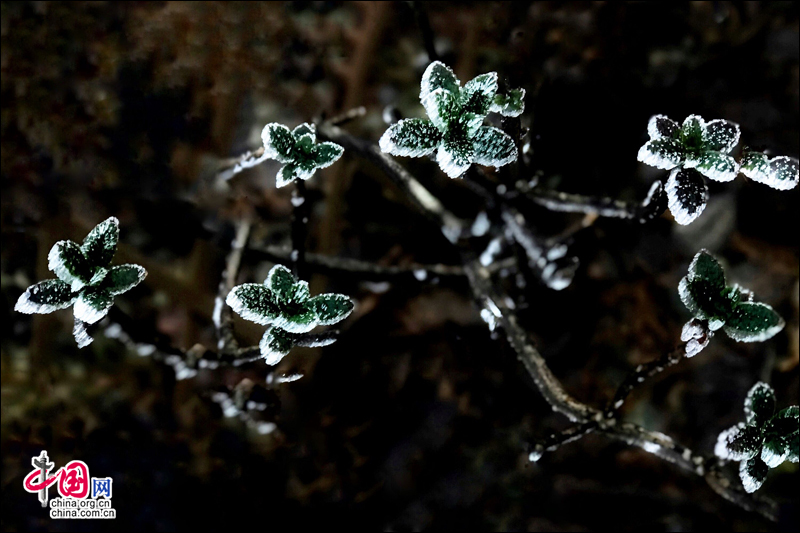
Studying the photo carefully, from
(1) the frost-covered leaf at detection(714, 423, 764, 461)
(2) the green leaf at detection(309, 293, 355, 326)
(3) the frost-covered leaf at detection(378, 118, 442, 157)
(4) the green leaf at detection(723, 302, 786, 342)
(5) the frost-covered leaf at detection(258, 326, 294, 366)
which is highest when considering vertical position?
(3) the frost-covered leaf at detection(378, 118, 442, 157)

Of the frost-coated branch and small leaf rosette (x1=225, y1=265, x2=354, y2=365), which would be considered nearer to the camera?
small leaf rosette (x1=225, y1=265, x2=354, y2=365)

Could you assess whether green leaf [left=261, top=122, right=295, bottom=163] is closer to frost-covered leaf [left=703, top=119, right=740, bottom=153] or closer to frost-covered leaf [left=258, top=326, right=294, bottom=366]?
frost-covered leaf [left=258, top=326, right=294, bottom=366]

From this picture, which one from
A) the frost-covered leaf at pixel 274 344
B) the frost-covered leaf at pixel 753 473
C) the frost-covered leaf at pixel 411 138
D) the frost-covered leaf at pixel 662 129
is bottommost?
Result: the frost-covered leaf at pixel 753 473

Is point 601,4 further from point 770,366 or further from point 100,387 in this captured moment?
point 100,387

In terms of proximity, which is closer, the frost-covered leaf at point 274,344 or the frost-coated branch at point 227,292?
the frost-covered leaf at point 274,344

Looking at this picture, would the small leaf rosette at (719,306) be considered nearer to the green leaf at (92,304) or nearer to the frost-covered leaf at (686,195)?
the frost-covered leaf at (686,195)

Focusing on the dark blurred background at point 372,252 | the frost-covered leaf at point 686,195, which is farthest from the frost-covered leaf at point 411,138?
the dark blurred background at point 372,252

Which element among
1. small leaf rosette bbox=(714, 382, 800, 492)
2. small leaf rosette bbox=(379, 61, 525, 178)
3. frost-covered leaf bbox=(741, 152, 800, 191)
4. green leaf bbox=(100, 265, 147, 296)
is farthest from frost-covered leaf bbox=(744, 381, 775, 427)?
green leaf bbox=(100, 265, 147, 296)

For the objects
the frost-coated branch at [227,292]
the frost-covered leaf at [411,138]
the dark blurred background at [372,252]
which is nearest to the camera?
the frost-covered leaf at [411,138]
